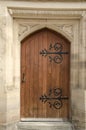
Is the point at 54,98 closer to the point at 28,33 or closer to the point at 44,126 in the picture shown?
the point at 44,126

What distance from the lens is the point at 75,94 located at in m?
4.37

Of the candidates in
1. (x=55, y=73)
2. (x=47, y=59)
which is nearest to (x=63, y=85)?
(x=55, y=73)

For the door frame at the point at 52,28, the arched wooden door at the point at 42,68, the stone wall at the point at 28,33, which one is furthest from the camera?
the arched wooden door at the point at 42,68

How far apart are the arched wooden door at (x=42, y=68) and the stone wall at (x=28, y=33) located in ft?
0.53

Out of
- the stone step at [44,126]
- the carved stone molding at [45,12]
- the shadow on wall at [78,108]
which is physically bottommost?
the stone step at [44,126]

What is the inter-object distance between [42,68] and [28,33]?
29.1 inches

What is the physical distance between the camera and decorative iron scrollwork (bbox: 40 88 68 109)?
4555 mm

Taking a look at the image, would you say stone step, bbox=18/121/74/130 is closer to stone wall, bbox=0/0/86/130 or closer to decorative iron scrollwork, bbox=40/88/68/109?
stone wall, bbox=0/0/86/130

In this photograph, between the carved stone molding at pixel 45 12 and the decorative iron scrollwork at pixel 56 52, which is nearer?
the carved stone molding at pixel 45 12

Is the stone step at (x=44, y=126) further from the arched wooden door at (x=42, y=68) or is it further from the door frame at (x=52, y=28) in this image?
the door frame at (x=52, y=28)

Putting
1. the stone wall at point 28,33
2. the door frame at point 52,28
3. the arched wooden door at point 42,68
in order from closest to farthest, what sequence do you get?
the stone wall at point 28,33 → the door frame at point 52,28 → the arched wooden door at point 42,68

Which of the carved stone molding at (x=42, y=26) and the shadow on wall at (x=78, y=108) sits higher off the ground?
the carved stone molding at (x=42, y=26)

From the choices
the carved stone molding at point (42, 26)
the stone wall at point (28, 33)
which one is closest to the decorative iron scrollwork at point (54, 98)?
the stone wall at point (28, 33)

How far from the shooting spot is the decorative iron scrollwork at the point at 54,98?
455 cm
